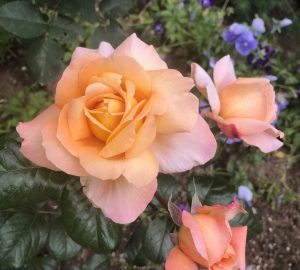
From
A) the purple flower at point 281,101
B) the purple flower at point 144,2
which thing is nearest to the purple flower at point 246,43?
the purple flower at point 281,101

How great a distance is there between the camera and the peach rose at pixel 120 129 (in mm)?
589

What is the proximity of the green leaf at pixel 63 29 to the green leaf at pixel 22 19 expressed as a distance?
0.10ft

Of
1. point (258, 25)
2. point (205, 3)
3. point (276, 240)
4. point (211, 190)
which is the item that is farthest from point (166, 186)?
point (205, 3)

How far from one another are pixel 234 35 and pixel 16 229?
1.29 m

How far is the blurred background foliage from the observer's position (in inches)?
34.2

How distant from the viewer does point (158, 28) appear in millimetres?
2055

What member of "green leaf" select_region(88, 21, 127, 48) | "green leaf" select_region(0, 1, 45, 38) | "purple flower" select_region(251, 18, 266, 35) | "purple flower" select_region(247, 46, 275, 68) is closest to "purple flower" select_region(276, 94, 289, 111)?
"purple flower" select_region(247, 46, 275, 68)

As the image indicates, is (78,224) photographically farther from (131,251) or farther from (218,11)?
(218,11)

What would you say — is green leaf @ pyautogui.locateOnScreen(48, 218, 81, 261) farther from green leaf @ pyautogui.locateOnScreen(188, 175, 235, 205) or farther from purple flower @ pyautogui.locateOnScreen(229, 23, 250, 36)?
purple flower @ pyautogui.locateOnScreen(229, 23, 250, 36)

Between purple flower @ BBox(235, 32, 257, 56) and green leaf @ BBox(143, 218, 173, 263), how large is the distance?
1.13 metres

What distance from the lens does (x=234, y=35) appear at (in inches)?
75.8

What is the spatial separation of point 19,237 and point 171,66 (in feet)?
4.21

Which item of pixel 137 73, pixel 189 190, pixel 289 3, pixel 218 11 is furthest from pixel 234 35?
pixel 137 73

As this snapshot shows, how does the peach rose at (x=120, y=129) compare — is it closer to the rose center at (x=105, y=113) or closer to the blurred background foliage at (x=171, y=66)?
the rose center at (x=105, y=113)
